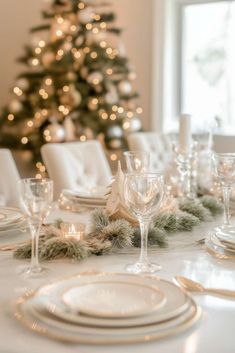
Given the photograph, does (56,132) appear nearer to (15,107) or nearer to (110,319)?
(15,107)

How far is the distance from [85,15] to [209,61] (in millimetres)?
1093

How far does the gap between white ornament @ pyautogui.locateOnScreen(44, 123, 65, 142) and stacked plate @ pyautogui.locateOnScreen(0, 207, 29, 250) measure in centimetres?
294

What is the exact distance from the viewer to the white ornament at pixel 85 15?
478cm

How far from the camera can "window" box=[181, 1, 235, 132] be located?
5.03 metres

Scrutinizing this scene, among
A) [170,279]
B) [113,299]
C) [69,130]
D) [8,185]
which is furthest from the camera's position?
[69,130]

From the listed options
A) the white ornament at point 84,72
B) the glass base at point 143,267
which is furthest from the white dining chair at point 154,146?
the glass base at point 143,267

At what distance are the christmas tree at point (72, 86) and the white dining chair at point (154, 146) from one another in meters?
1.21

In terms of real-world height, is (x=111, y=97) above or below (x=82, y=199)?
above

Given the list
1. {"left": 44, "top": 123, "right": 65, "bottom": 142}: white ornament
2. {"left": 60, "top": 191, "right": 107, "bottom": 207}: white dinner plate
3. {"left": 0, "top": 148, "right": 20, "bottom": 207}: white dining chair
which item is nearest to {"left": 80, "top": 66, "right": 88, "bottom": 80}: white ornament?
{"left": 44, "top": 123, "right": 65, "bottom": 142}: white ornament

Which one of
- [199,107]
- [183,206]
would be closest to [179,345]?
[183,206]

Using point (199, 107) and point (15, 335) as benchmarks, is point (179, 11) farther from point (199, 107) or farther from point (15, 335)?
point (15, 335)

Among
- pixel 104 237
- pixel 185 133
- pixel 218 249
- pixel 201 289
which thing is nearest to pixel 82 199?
pixel 185 133

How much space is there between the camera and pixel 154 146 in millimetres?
3574

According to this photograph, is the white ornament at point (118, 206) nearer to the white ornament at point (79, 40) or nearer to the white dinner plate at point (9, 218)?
the white dinner plate at point (9, 218)
